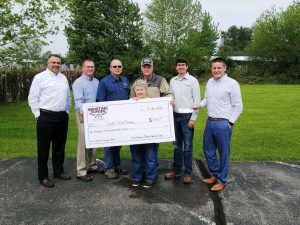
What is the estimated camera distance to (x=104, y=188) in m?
6.02

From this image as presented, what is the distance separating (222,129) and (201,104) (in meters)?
0.57

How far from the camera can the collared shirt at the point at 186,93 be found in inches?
241

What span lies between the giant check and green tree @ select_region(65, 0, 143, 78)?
1163 inches

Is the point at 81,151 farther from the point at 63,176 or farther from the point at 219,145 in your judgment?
the point at 219,145

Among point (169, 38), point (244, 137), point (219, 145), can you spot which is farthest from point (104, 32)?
point (219, 145)

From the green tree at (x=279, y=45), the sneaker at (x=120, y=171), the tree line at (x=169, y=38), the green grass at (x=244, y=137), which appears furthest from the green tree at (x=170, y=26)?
the sneaker at (x=120, y=171)

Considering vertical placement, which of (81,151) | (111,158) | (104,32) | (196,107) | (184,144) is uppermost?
(104,32)

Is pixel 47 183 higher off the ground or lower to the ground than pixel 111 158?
lower

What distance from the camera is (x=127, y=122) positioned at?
20.3ft

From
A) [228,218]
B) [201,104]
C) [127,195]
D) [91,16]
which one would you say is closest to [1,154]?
[127,195]

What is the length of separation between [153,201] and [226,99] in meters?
1.89

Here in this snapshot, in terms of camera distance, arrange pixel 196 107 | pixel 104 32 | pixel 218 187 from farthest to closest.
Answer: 1. pixel 104 32
2. pixel 196 107
3. pixel 218 187

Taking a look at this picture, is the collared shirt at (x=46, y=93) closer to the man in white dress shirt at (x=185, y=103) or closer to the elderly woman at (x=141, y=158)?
the elderly woman at (x=141, y=158)

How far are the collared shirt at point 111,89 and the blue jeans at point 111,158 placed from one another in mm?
893
